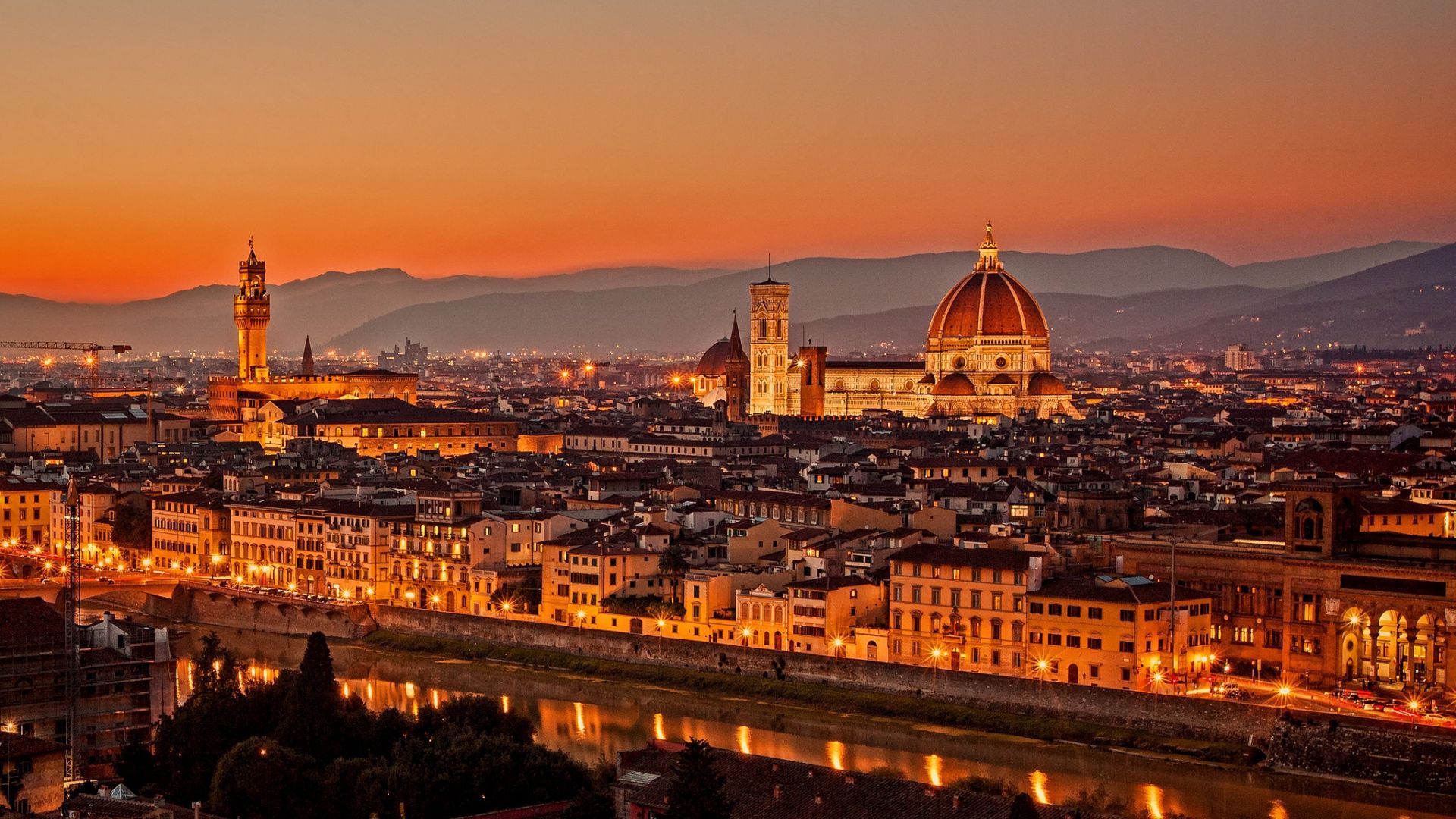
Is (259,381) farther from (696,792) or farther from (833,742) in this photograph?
(696,792)

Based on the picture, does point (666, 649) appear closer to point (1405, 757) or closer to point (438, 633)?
point (438, 633)

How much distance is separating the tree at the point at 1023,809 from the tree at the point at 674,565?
17.8 m

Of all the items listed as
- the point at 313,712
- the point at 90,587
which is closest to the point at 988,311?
the point at 90,587

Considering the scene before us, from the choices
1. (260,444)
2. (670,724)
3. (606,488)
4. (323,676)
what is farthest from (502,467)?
(323,676)

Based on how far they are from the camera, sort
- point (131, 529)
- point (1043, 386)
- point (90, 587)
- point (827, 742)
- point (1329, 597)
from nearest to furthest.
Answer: point (827, 742) → point (1329, 597) → point (90, 587) → point (131, 529) → point (1043, 386)

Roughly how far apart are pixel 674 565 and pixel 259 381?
59.4 m

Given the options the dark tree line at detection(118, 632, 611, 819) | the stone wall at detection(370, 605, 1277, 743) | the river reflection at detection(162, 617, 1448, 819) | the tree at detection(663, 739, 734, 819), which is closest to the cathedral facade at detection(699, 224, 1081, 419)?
the stone wall at detection(370, 605, 1277, 743)

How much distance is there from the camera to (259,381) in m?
93.9

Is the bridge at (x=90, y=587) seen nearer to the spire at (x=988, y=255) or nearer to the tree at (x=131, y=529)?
the tree at (x=131, y=529)

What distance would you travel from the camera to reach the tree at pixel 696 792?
20.9 meters

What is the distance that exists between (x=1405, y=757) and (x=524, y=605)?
1818 cm

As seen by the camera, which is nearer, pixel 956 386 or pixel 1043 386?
pixel 956 386

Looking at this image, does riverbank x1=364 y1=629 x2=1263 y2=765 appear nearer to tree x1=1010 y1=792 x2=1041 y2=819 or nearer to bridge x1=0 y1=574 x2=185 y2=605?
bridge x1=0 y1=574 x2=185 y2=605

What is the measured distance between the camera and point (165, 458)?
66000mm
